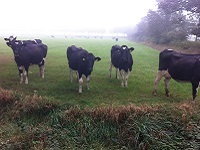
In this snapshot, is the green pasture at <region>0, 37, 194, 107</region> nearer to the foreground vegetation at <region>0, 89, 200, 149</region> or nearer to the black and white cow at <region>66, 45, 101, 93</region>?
the black and white cow at <region>66, 45, 101, 93</region>

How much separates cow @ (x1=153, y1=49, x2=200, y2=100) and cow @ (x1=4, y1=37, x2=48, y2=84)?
22.6ft

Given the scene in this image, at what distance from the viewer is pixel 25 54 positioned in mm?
13438

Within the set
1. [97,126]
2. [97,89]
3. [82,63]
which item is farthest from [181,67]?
[97,126]

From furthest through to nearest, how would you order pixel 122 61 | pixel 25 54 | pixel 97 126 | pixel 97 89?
pixel 25 54 → pixel 122 61 → pixel 97 89 → pixel 97 126

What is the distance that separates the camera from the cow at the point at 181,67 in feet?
34.9

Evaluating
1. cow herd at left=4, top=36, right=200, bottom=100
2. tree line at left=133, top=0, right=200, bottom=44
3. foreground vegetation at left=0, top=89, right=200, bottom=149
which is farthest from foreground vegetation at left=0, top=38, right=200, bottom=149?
tree line at left=133, top=0, right=200, bottom=44

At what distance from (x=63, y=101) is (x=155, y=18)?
4748 centimetres

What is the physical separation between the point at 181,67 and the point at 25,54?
8017 millimetres

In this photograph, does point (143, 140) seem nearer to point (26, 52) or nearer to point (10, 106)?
point (10, 106)

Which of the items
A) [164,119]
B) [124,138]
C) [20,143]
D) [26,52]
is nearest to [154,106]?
[164,119]

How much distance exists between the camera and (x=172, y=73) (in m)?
11.5

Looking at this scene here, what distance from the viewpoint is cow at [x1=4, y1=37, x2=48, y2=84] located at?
43.0ft

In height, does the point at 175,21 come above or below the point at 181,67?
above

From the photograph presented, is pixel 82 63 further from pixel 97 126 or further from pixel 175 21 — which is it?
pixel 175 21
